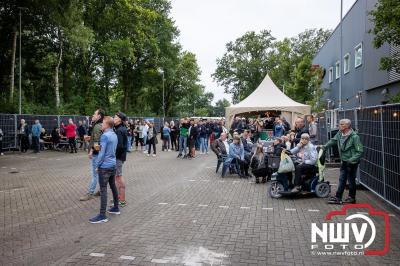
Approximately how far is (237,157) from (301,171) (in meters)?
3.62

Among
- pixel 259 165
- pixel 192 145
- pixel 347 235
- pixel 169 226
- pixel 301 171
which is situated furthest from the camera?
pixel 192 145

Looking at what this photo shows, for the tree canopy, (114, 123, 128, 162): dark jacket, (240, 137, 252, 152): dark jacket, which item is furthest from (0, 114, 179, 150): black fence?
(114, 123, 128, 162): dark jacket

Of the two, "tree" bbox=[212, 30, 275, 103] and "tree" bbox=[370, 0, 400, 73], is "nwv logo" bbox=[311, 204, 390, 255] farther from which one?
"tree" bbox=[212, 30, 275, 103]

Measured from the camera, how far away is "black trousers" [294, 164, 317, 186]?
8.67 meters

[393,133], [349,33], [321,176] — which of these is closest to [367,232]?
[393,133]

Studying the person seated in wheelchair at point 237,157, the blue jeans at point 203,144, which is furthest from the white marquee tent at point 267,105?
the person seated in wheelchair at point 237,157

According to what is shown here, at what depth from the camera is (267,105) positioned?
2444 cm

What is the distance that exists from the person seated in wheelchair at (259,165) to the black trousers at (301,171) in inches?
84.9

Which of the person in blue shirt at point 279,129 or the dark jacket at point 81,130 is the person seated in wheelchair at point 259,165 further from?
the dark jacket at point 81,130

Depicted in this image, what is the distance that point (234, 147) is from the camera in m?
12.2

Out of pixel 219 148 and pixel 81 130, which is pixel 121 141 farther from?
pixel 81 130

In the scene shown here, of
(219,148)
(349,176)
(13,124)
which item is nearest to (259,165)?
(219,148)

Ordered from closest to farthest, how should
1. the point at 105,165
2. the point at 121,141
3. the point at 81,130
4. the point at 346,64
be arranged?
the point at 105,165 → the point at 121,141 → the point at 81,130 → the point at 346,64

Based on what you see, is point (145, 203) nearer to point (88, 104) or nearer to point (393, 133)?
point (393, 133)
